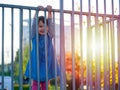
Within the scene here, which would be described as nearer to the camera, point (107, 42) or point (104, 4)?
point (104, 4)

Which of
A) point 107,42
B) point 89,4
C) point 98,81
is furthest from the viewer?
point 107,42

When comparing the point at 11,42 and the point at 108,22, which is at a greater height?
the point at 108,22

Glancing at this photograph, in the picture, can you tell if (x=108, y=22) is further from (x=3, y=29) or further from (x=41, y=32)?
(x=3, y=29)

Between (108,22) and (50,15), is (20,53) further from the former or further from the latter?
(108,22)

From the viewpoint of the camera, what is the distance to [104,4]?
3.15 metres

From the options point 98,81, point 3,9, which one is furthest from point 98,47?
point 3,9

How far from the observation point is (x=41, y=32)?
387cm

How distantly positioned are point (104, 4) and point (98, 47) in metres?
0.49

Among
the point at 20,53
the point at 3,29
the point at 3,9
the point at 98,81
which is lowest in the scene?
the point at 98,81

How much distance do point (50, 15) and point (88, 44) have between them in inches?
21.4

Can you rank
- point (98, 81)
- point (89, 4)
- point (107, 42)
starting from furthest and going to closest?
point (107, 42)
point (98, 81)
point (89, 4)

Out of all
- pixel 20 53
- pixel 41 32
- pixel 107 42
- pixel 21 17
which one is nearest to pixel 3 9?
pixel 21 17

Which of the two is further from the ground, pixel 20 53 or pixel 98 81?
pixel 20 53

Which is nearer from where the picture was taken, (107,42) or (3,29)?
(3,29)
